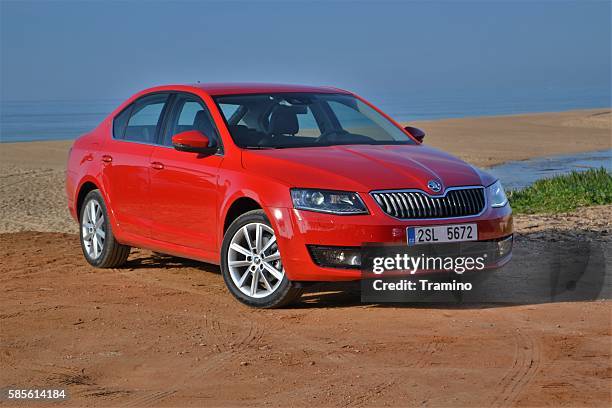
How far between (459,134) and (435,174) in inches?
956

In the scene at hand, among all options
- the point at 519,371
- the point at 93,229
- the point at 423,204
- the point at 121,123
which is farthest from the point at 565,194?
the point at 519,371

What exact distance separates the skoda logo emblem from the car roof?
1921mm

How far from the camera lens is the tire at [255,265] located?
7.82 m

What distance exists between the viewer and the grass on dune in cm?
1321

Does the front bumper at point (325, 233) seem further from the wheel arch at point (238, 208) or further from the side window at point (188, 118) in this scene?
the side window at point (188, 118)

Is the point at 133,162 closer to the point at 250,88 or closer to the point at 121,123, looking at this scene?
the point at 121,123

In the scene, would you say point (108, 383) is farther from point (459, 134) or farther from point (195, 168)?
point (459, 134)

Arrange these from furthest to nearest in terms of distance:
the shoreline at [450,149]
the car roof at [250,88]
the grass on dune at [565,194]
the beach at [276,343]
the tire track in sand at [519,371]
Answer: the shoreline at [450,149] < the grass on dune at [565,194] < the car roof at [250,88] < the beach at [276,343] < the tire track in sand at [519,371]

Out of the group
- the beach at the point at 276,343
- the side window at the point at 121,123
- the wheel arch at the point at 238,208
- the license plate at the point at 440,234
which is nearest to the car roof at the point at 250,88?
the side window at the point at 121,123

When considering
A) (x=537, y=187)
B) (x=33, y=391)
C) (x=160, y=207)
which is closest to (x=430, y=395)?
(x=33, y=391)

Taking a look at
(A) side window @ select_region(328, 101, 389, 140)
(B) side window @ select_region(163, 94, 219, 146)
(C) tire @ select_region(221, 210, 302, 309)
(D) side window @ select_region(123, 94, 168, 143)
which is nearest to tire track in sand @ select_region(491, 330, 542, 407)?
(C) tire @ select_region(221, 210, 302, 309)

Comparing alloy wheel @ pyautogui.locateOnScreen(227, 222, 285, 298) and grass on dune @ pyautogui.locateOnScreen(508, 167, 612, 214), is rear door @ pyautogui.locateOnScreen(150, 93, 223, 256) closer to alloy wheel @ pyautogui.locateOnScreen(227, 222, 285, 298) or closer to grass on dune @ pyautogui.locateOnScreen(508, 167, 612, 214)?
alloy wheel @ pyautogui.locateOnScreen(227, 222, 285, 298)

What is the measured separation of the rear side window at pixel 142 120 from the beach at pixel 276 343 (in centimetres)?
117

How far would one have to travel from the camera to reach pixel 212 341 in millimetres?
6941
